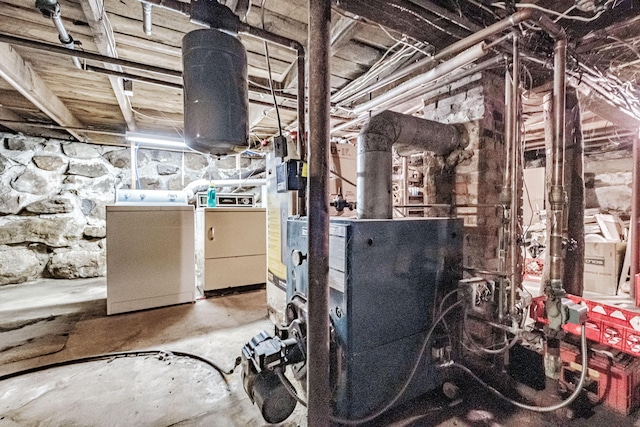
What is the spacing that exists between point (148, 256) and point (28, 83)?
1.60 meters

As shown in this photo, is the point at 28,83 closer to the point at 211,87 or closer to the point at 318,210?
the point at 211,87

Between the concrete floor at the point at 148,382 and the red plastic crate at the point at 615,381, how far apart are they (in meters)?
0.06

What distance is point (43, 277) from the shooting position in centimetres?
373

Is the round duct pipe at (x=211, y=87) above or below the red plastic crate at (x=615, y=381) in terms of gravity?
above

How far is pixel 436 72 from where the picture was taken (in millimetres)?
1603

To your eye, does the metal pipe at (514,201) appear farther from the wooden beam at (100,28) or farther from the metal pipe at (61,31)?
the metal pipe at (61,31)

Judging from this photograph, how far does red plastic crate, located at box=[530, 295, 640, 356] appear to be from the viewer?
139cm

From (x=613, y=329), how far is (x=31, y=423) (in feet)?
9.55

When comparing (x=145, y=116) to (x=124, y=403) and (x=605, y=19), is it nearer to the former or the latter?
(x=124, y=403)

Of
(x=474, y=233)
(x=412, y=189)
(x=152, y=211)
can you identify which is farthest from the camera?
(x=412, y=189)

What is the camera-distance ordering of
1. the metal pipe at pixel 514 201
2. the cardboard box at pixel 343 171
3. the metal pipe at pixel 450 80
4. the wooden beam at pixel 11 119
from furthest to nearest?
the wooden beam at pixel 11 119
the cardboard box at pixel 343 171
the metal pipe at pixel 450 80
the metal pipe at pixel 514 201

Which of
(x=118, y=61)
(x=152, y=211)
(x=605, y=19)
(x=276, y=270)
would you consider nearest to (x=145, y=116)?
(x=152, y=211)

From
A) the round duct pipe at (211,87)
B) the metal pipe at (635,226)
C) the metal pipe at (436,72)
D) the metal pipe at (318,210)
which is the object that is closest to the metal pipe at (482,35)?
the metal pipe at (436,72)

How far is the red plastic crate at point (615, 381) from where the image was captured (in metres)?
1.36
